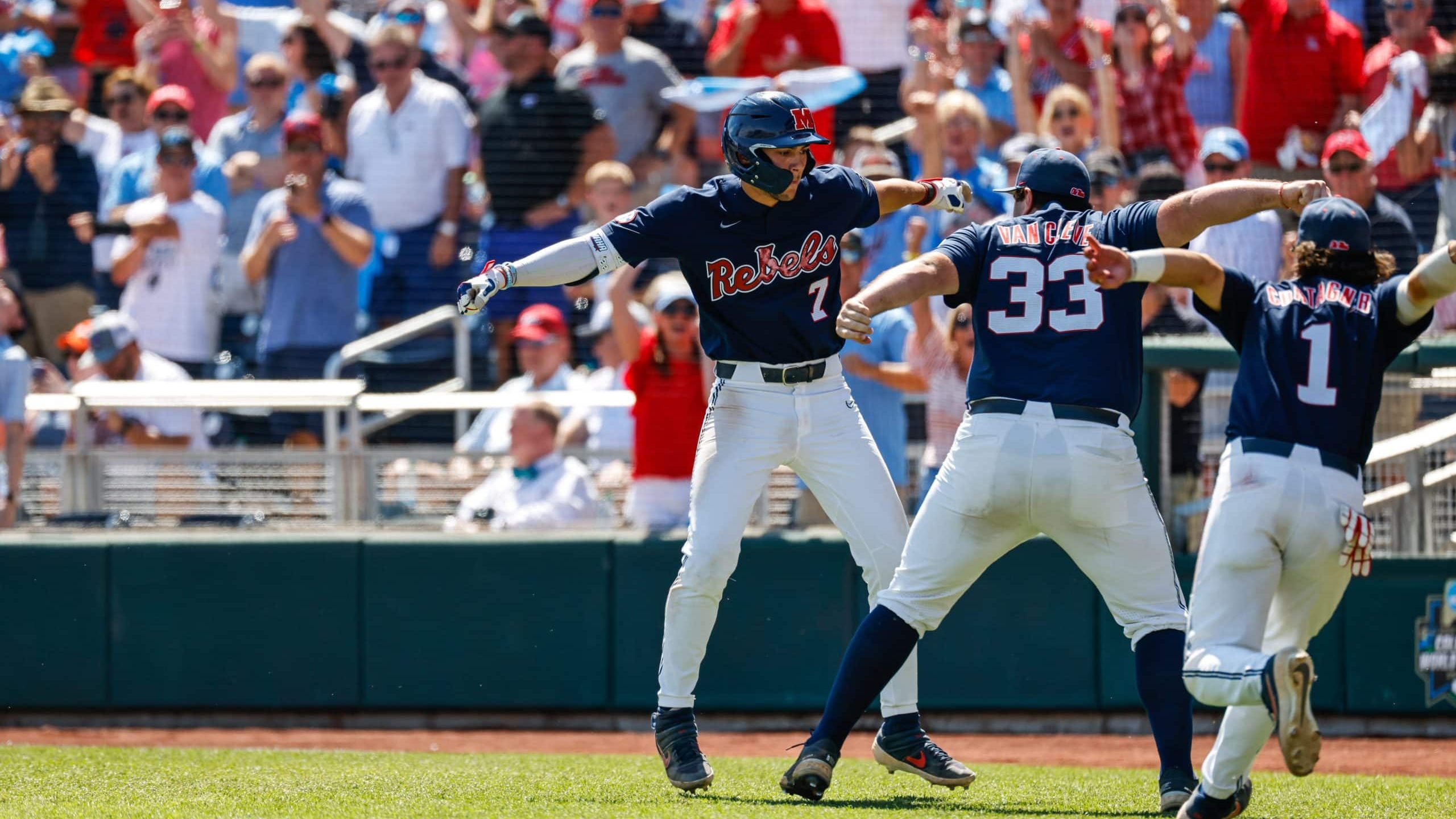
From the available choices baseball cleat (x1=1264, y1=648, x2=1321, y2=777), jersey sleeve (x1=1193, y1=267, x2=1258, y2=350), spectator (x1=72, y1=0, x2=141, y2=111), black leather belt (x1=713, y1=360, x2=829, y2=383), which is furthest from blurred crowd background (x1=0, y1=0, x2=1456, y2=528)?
baseball cleat (x1=1264, y1=648, x2=1321, y2=777)

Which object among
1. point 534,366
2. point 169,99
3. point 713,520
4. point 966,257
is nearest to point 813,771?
point 713,520

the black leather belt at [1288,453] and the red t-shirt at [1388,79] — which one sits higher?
the red t-shirt at [1388,79]

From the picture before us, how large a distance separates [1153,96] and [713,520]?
517 cm

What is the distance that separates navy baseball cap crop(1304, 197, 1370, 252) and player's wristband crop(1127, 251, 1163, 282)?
1.46ft

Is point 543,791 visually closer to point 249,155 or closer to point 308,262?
point 308,262

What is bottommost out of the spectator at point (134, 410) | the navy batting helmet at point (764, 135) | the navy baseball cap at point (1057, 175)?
the spectator at point (134, 410)

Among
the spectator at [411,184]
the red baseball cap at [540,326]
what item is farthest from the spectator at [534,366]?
the spectator at [411,184]

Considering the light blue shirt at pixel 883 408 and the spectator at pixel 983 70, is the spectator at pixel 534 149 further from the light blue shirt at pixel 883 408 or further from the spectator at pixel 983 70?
the light blue shirt at pixel 883 408

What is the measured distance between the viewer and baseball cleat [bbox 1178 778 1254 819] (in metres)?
4.32

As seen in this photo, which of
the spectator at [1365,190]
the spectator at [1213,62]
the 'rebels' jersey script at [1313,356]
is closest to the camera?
the 'rebels' jersey script at [1313,356]

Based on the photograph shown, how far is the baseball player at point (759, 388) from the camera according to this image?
206 inches

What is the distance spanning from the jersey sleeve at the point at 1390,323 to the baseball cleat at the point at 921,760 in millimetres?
1725

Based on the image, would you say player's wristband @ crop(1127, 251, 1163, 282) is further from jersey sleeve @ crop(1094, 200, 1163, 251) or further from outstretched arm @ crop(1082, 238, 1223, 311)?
jersey sleeve @ crop(1094, 200, 1163, 251)

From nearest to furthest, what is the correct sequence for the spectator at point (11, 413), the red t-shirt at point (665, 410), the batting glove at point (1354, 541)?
the batting glove at point (1354, 541)
the red t-shirt at point (665, 410)
the spectator at point (11, 413)
